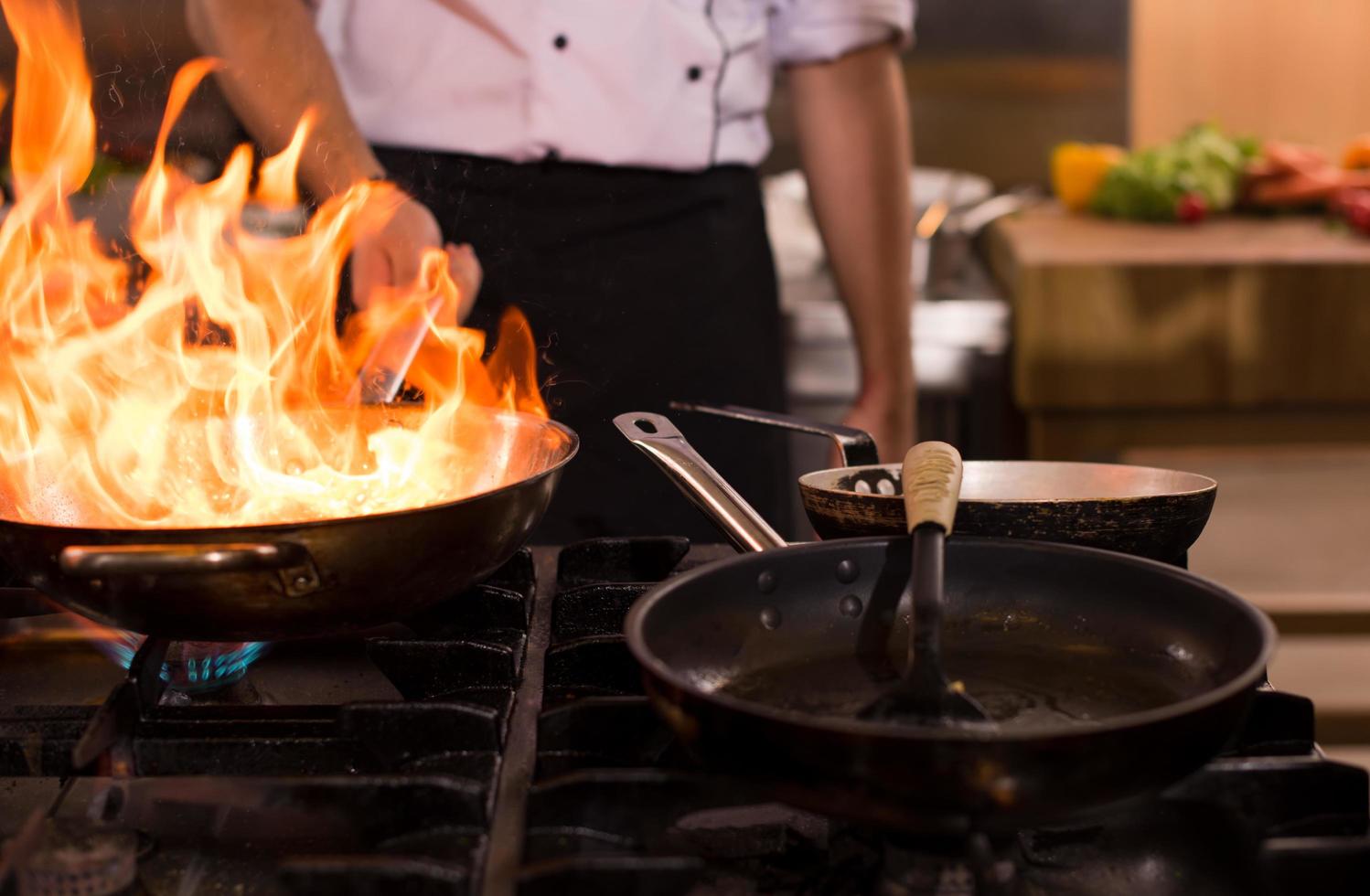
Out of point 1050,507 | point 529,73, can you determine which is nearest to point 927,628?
point 1050,507

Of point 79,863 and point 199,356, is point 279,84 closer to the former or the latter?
point 199,356

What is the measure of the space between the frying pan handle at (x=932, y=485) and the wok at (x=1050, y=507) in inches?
1.7

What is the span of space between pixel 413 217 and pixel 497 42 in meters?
0.35

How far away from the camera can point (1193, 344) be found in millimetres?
2254

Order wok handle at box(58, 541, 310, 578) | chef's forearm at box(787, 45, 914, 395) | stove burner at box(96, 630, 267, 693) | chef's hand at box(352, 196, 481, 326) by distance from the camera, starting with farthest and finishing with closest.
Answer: chef's forearm at box(787, 45, 914, 395)
chef's hand at box(352, 196, 481, 326)
stove burner at box(96, 630, 267, 693)
wok handle at box(58, 541, 310, 578)

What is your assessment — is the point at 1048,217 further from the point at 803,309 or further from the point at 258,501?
the point at 258,501

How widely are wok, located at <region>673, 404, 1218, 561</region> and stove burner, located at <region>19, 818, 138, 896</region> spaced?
0.47 m

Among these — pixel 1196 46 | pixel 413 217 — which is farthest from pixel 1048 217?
pixel 413 217

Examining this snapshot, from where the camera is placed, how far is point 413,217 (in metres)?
1.30

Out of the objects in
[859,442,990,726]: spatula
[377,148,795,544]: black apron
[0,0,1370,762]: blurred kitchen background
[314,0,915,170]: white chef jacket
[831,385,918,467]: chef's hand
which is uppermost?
[314,0,915,170]: white chef jacket

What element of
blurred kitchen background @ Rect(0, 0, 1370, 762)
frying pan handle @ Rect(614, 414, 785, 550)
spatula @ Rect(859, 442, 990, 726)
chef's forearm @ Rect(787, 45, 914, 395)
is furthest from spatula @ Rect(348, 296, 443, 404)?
blurred kitchen background @ Rect(0, 0, 1370, 762)

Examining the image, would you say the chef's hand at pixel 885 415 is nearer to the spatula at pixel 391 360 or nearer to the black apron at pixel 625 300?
the black apron at pixel 625 300

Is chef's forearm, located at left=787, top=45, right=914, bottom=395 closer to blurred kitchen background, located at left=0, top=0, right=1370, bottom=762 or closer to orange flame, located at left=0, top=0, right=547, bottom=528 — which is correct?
blurred kitchen background, located at left=0, top=0, right=1370, bottom=762

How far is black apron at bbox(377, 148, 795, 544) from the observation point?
1.35 meters
